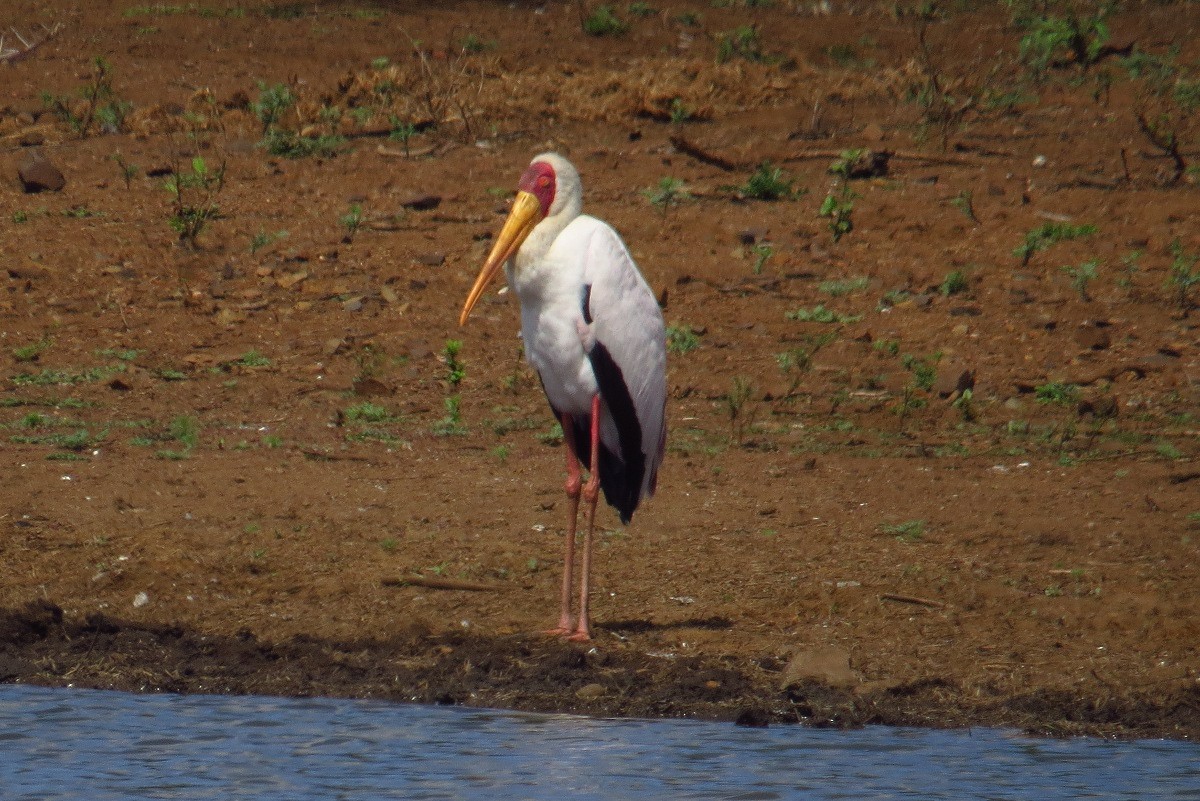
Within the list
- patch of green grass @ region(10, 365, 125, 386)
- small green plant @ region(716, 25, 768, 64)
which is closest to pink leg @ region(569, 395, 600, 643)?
patch of green grass @ region(10, 365, 125, 386)

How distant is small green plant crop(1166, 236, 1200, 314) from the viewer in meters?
8.93

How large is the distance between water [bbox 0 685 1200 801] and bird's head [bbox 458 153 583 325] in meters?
1.37

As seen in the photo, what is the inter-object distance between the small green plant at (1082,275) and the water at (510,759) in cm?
474

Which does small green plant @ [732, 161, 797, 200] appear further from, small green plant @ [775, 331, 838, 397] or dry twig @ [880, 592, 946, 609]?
dry twig @ [880, 592, 946, 609]

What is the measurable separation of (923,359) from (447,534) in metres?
3.03

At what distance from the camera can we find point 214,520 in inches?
247

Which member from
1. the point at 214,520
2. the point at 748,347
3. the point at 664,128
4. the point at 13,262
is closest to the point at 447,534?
the point at 214,520

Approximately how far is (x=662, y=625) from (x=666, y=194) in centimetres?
517

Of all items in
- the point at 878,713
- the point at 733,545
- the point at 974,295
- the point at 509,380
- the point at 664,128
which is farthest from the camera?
the point at 664,128

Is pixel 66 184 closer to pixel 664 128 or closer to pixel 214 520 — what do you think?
pixel 664 128

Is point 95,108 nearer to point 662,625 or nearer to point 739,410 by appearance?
point 739,410

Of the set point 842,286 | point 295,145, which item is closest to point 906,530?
point 842,286

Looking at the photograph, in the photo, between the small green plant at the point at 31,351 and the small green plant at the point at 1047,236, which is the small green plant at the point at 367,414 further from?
the small green plant at the point at 1047,236

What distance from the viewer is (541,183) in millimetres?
5504
